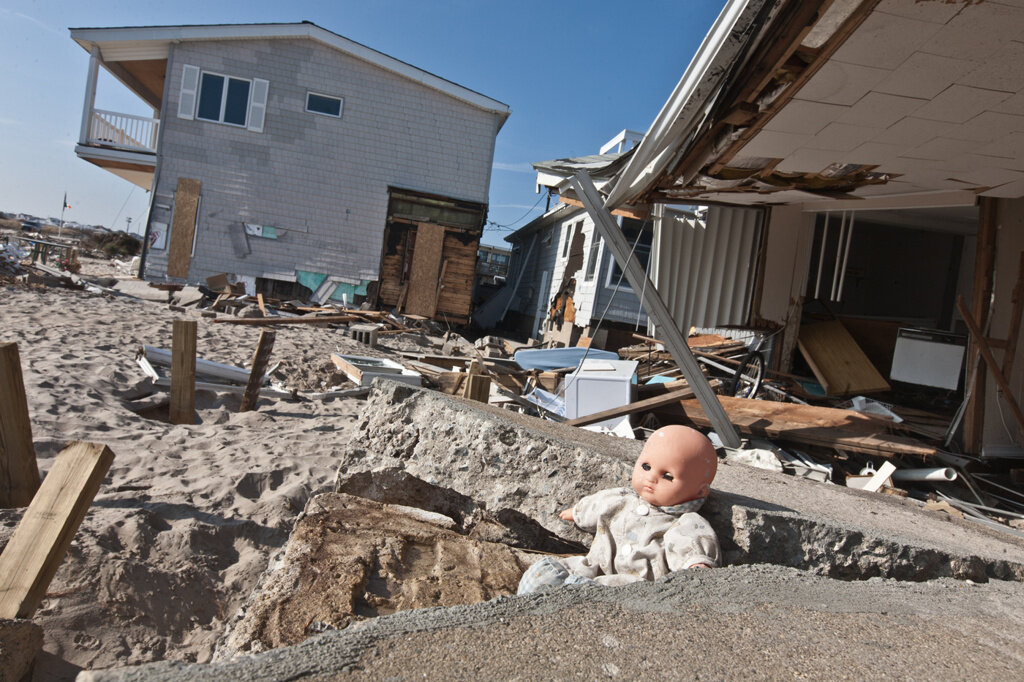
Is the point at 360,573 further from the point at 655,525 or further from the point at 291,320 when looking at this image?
the point at 291,320

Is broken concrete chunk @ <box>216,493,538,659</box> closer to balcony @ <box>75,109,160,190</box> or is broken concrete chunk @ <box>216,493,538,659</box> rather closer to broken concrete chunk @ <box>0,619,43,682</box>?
broken concrete chunk @ <box>0,619,43,682</box>

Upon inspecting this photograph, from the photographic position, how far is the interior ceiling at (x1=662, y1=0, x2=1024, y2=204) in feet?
9.67

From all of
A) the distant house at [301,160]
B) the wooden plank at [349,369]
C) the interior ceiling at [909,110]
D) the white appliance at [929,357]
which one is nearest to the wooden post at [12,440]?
the interior ceiling at [909,110]

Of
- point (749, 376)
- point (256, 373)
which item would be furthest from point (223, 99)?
point (749, 376)

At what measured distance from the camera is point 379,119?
1875 cm

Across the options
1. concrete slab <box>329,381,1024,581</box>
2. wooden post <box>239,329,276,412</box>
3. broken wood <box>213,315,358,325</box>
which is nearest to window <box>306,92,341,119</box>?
broken wood <box>213,315,358,325</box>

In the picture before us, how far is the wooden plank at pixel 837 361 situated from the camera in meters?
8.33

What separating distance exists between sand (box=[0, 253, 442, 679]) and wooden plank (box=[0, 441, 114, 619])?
321 mm

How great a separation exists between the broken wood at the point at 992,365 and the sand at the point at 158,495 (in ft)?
19.9

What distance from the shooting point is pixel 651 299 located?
5.54m

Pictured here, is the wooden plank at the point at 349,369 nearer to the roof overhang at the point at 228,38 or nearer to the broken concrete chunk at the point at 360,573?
the broken concrete chunk at the point at 360,573

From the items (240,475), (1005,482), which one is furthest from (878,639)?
(1005,482)

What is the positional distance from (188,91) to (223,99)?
87cm

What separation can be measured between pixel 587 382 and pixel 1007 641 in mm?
5562
